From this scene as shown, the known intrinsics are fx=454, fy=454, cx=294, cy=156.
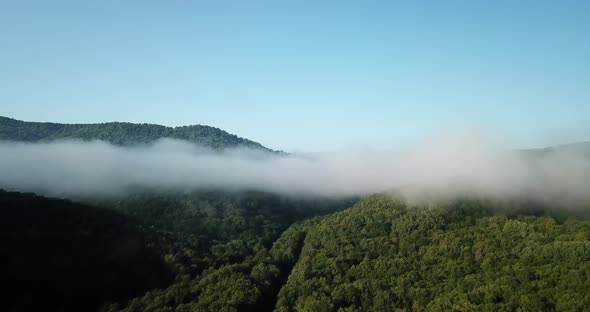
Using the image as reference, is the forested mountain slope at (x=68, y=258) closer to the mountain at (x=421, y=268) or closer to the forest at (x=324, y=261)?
the forest at (x=324, y=261)

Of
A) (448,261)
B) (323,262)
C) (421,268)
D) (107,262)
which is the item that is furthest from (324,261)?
(107,262)

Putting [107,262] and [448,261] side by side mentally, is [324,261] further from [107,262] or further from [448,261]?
[107,262]

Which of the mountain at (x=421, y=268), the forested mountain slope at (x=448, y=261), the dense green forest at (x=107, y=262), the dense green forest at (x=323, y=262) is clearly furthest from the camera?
the dense green forest at (x=107, y=262)

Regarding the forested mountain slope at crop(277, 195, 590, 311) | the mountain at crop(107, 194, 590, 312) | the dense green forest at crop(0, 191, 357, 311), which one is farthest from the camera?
the dense green forest at crop(0, 191, 357, 311)

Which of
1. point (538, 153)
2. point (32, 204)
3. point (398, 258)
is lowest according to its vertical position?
point (398, 258)

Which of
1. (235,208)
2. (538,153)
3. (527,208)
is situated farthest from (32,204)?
(538,153)

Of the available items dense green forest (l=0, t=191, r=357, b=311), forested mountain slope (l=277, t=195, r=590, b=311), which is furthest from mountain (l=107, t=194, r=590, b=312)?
dense green forest (l=0, t=191, r=357, b=311)

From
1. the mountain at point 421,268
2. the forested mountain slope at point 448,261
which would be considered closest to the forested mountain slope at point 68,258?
the mountain at point 421,268

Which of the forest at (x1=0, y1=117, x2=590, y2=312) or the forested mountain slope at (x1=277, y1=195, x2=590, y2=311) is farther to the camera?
the forest at (x1=0, y1=117, x2=590, y2=312)

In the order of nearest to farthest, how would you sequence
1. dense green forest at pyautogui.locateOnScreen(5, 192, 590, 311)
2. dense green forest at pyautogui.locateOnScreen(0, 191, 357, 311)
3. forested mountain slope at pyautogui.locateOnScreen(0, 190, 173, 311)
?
dense green forest at pyautogui.locateOnScreen(5, 192, 590, 311) → forested mountain slope at pyautogui.locateOnScreen(0, 190, 173, 311) → dense green forest at pyautogui.locateOnScreen(0, 191, 357, 311)

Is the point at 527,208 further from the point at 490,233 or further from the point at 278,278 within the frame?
the point at 278,278

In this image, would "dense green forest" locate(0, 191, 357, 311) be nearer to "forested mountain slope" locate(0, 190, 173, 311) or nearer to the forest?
"forested mountain slope" locate(0, 190, 173, 311)
